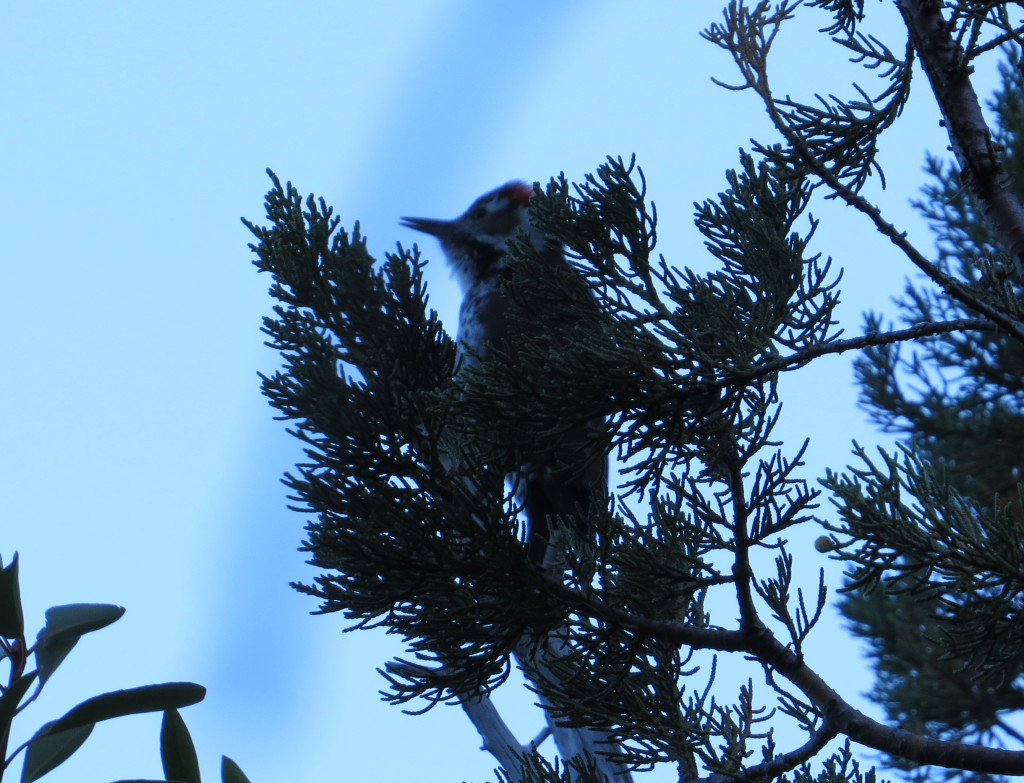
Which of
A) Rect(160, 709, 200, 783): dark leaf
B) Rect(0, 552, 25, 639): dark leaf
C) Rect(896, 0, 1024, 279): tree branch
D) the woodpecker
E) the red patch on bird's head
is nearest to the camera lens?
Rect(0, 552, 25, 639): dark leaf

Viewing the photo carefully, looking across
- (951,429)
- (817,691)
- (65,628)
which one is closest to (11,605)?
(65,628)

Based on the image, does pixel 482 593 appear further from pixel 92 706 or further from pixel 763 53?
pixel 763 53

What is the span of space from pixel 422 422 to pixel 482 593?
31 cm

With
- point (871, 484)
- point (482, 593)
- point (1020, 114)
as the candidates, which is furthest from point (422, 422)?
point (1020, 114)

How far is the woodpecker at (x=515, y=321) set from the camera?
1.85 meters

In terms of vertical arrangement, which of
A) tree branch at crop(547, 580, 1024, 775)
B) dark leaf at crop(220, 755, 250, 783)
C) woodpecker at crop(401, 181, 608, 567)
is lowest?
dark leaf at crop(220, 755, 250, 783)

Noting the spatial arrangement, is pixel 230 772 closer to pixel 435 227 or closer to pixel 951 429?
pixel 435 227

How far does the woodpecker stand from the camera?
1.85 metres

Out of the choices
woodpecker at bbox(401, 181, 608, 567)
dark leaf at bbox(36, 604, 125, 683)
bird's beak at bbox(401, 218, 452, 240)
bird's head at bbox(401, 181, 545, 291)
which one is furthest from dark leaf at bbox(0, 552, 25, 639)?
bird's beak at bbox(401, 218, 452, 240)

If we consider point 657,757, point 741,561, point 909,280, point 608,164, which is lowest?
point 657,757

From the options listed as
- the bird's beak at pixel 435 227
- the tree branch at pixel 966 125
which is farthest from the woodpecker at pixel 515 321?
the tree branch at pixel 966 125

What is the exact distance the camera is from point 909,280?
608 centimetres

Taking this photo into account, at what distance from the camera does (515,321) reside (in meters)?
1.96

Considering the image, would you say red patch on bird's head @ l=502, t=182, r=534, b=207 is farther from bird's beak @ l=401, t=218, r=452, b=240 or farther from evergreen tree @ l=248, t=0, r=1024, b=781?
evergreen tree @ l=248, t=0, r=1024, b=781
